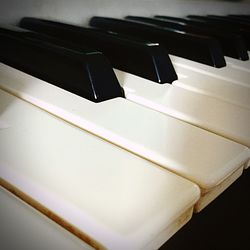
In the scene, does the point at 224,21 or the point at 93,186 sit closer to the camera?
the point at 93,186

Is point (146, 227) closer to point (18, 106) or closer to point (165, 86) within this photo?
point (18, 106)

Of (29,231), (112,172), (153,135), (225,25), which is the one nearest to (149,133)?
(153,135)

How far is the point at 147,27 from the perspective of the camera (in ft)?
3.54

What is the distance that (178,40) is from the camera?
1006 millimetres

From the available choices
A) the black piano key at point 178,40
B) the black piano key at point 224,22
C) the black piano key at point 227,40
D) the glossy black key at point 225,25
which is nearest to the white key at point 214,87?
the black piano key at point 178,40

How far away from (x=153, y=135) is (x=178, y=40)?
0.58m

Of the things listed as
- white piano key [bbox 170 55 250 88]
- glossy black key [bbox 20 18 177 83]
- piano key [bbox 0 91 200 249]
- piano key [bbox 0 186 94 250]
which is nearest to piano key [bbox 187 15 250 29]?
white piano key [bbox 170 55 250 88]

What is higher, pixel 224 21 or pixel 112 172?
pixel 112 172

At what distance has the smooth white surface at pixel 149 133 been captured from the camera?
0.44 meters

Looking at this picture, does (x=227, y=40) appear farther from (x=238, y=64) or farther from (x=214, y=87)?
(x=214, y=87)

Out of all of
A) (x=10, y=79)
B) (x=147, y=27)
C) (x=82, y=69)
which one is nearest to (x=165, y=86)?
(x=82, y=69)

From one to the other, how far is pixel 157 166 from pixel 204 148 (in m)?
0.09

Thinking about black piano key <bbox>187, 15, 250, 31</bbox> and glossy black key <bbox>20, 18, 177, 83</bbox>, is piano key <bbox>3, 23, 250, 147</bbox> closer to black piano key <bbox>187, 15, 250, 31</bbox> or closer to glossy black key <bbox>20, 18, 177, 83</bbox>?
glossy black key <bbox>20, 18, 177, 83</bbox>

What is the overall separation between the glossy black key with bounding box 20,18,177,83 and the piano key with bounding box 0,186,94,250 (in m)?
0.47
